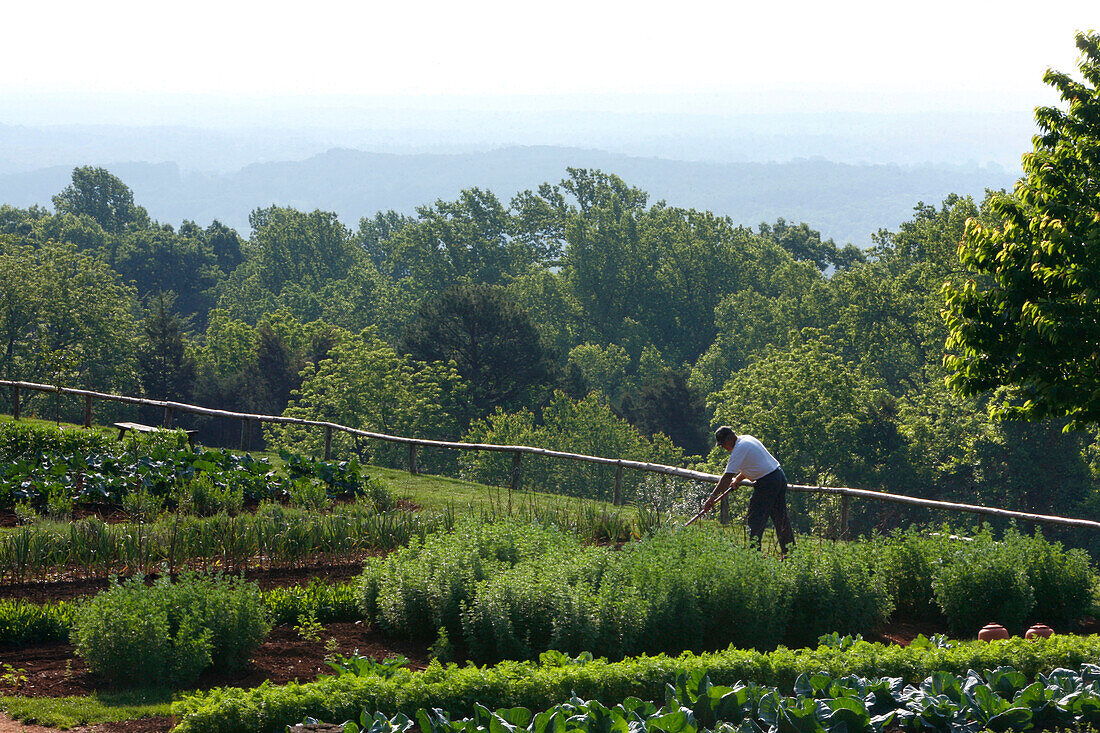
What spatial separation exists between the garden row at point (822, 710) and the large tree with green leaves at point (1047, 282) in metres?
4.32

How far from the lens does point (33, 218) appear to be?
323 ft

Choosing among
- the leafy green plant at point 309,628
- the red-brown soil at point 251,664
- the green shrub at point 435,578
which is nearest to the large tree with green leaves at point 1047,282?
the red-brown soil at point 251,664

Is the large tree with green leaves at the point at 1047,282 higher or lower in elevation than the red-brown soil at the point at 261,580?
higher

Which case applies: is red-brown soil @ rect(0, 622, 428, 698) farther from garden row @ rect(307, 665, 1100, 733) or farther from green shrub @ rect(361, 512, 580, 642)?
garden row @ rect(307, 665, 1100, 733)

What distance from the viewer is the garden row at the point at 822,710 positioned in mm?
4879

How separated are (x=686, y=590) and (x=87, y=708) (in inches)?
151

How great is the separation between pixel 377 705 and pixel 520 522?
3989 mm

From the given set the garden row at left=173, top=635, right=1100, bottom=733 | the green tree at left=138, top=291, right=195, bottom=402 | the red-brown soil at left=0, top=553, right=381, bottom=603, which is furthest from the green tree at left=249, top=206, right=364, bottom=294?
the garden row at left=173, top=635, right=1100, bottom=733

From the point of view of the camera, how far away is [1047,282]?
31.2 ft

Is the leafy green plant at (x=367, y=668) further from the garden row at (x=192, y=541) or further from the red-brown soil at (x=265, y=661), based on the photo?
the garden row at (x=192, y=541)

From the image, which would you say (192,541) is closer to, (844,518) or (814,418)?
(844,518)

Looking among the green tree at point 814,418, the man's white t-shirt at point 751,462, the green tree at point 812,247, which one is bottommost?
the green tree at point 814,418

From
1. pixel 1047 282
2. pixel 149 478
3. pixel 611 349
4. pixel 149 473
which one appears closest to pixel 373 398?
pixel 611 349

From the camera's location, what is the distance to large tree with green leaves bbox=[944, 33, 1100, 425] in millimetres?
9250
